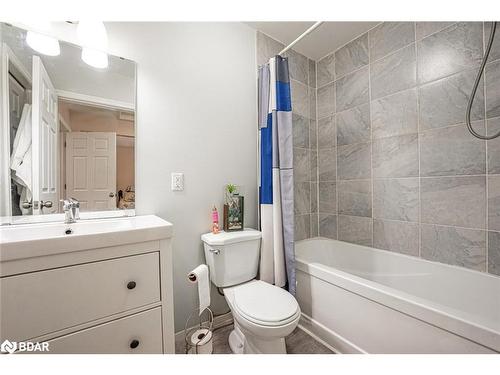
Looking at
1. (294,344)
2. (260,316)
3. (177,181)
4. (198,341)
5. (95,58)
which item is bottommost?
(294,344)

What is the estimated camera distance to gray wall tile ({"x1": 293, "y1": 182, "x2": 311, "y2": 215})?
1.94 meters

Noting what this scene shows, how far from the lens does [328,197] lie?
2.02 m

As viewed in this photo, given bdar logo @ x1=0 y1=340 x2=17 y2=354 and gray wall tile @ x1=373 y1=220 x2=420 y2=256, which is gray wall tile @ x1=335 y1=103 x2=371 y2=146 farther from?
bdar logo @ x1=0 y1=340 x2=17 y2=354

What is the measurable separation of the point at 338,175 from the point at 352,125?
46 centimetres

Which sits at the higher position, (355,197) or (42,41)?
(42,41)

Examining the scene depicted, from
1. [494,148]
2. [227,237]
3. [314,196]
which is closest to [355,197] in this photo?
[314,196]

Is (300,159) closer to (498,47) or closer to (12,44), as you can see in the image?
(498,47)

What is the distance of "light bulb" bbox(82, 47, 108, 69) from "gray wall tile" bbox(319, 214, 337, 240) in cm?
208

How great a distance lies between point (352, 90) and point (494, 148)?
1.04 metres

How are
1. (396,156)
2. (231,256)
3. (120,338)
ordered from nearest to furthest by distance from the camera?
(120,338) → (231,256) → (396,156)

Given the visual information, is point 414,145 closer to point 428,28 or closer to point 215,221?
point 428,28

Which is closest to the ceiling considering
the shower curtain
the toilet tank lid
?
the shower curtain

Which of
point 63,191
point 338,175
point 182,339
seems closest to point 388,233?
point 338,175

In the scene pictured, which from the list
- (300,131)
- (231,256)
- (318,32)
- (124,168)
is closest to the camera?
(124,168)
